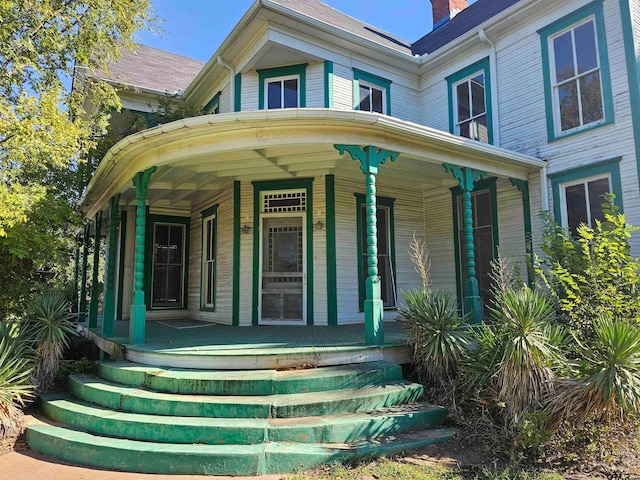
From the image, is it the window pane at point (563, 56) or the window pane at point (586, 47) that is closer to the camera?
A: the window pane at point (586, 47)

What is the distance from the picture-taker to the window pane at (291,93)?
338 inches

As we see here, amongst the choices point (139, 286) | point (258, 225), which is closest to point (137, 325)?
point (139, 286)

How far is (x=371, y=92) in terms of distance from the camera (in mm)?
9195

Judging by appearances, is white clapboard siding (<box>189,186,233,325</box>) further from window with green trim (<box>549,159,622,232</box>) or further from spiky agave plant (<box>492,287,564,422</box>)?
window with green trim (<box>549,159,622,232</box>)

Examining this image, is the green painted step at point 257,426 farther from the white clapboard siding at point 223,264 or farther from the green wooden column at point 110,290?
the white clapboard siding at point 223,264

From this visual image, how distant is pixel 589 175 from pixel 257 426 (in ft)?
22.5

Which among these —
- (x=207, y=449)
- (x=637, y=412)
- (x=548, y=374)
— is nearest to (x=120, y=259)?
(x=207, y=449)

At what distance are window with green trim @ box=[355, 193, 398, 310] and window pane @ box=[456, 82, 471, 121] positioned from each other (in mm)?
2498

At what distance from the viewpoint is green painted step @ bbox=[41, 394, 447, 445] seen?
3.62m

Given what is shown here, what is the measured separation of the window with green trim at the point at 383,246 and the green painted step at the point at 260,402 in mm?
3913

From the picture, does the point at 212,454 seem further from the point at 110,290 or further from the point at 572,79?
the point at 572,79

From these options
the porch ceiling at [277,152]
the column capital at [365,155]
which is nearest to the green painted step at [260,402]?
the column capital at [365,155]

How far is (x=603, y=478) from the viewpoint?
10.5 ft

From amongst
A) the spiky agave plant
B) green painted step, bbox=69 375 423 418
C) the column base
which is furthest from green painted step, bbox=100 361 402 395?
the spiky agave plant
